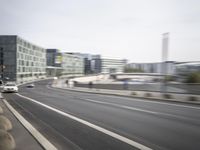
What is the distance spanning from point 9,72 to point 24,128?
320ft

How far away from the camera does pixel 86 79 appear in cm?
13038

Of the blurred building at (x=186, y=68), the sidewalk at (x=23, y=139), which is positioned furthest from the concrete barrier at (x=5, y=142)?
the blurred building at (x=186, y=68)

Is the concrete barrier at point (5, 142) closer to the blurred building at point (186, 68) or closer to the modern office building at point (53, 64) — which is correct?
the blurred building at point (186, 68)

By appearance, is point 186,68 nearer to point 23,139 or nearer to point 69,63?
point 23,139

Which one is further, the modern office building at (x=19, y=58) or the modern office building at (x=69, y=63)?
the modern office building at (x=69, y=63)

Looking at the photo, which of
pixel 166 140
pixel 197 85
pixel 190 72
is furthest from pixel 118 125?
pixel 190 72

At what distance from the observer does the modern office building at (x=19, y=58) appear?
99812mm

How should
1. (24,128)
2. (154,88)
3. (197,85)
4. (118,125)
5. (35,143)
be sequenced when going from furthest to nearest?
1. (154,88)
2. (197,85)
3. (118,125)
4. (24,128)
5. (35,143)

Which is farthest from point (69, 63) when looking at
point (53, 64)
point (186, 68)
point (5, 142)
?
point (5, 142)

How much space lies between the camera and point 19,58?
4122 inches

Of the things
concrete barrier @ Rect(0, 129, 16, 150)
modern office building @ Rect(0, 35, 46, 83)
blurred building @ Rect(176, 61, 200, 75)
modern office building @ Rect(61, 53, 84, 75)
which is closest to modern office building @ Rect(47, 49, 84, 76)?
modern office building @ Rect(61, 53, 84, 75)

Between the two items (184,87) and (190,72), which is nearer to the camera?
(184,87)

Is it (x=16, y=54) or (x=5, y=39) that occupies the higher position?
(x=5, y=39)

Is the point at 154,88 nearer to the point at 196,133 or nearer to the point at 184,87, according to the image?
the point at 184,87
